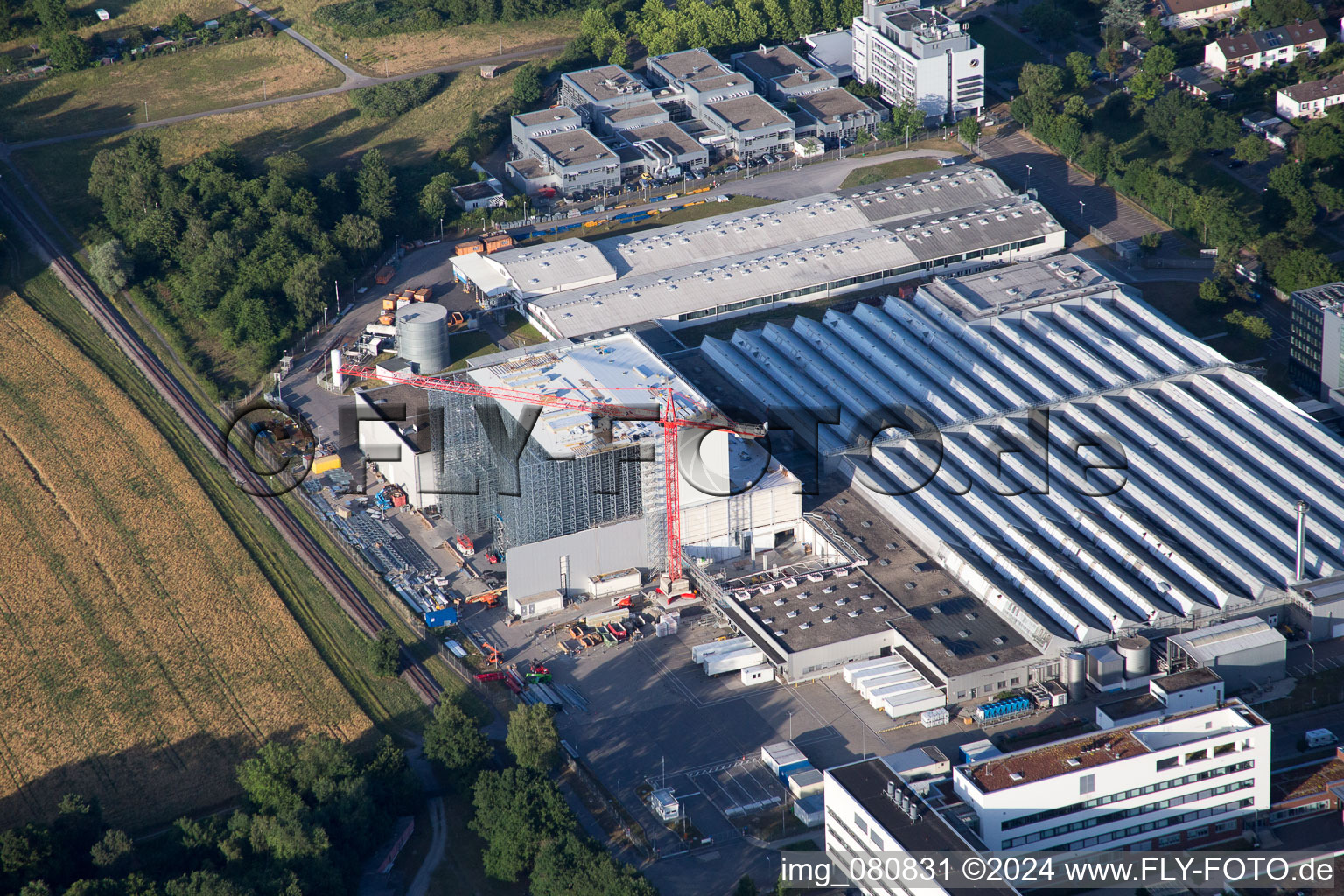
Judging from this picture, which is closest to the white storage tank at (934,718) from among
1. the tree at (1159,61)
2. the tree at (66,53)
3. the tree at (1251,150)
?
the tree at (1251,150)

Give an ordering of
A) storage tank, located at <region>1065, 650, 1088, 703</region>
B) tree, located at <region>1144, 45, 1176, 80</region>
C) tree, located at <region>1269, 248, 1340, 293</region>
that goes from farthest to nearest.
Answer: tree, located at <region>1144, 45, 1176, 80</region>
tree, located at <region>1269, 248, 1340, 293</region>
storage tank, located at <region>1065, 650, 1088, 703</region>

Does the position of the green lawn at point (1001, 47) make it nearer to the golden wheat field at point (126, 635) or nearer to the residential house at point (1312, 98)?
the residential house at point (1312, 98)

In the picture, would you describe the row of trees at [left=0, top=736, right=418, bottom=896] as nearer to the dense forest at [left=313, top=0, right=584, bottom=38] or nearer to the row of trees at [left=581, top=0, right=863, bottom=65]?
the row of trees at [left=581, top=0, right=863, bottom=65]

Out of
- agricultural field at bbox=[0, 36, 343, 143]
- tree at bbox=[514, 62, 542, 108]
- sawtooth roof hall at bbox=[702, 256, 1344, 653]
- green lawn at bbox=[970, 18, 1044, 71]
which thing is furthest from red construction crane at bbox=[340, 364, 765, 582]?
green lawn at bbox=[970, 18, 1044, 71]

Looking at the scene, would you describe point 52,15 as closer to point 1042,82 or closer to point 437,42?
point 437,42

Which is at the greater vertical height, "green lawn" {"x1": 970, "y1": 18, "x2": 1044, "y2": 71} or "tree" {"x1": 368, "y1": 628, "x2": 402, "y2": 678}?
"green lawn" {"x1": 970, "y1": 18, "x2": 1044, "y2": 71}

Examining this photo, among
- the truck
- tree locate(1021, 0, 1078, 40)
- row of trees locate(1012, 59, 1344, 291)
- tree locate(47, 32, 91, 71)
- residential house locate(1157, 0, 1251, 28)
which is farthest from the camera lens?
tree locate(47, 32, 91, 71)
